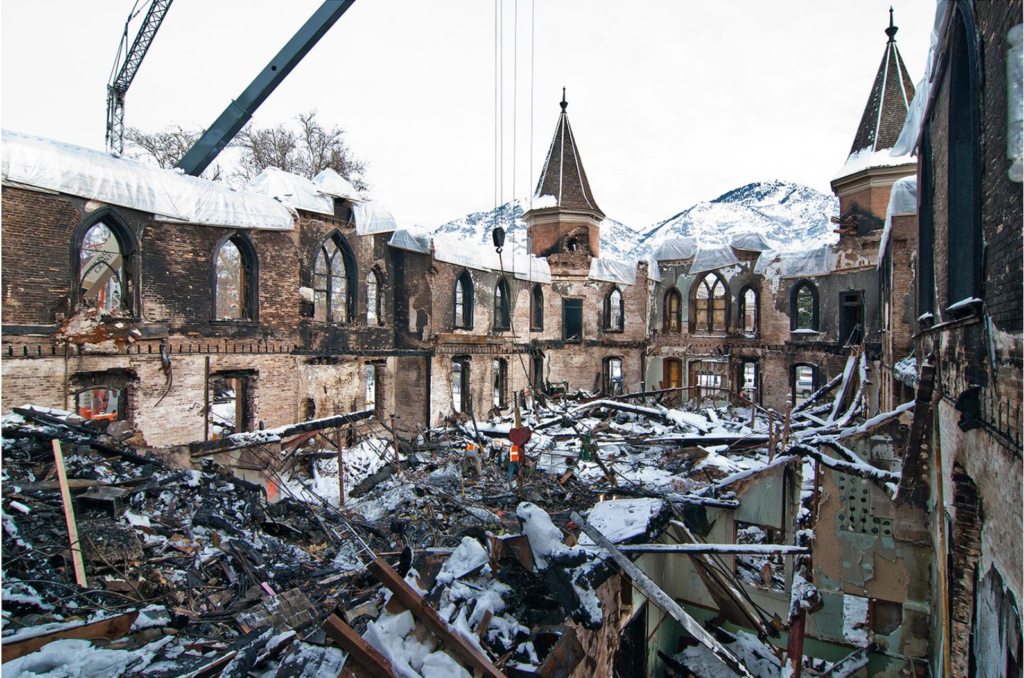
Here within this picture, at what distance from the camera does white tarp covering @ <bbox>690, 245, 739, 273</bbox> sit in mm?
23203

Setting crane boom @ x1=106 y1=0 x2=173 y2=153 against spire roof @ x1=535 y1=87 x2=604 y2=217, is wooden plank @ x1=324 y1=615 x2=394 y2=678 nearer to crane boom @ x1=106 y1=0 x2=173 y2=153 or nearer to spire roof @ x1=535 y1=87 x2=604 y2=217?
crane boom @ x1=106 y1=0 x2=173 y2=153

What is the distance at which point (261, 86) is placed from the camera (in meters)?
12.4

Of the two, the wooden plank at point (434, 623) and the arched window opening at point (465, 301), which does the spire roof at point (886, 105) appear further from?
the wooden plank at point (434, 623)

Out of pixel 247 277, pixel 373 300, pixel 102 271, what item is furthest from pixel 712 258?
pixel 102 271

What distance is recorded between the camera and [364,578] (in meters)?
7.35

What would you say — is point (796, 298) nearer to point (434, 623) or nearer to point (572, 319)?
point (572, 319)

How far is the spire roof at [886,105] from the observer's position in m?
20.1

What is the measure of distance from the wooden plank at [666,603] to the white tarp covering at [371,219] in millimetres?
12356

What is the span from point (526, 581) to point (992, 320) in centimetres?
426

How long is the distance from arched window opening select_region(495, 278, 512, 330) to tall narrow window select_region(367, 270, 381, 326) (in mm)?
5690

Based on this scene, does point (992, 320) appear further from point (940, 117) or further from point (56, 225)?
point (56, 225)

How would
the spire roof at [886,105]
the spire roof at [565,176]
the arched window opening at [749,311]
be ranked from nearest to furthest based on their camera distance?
1. the spire roof at [886,105]
2. the arched window opening at [749,311]
3. the spire roof at [565,176]

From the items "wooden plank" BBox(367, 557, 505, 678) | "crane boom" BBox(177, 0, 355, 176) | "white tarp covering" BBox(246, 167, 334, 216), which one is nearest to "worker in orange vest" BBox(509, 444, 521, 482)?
"wooden plank" BBox(367, 557, 505, 678)

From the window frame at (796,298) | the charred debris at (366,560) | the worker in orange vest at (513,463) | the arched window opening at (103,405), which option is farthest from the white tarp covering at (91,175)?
the window frame at (796,298)
